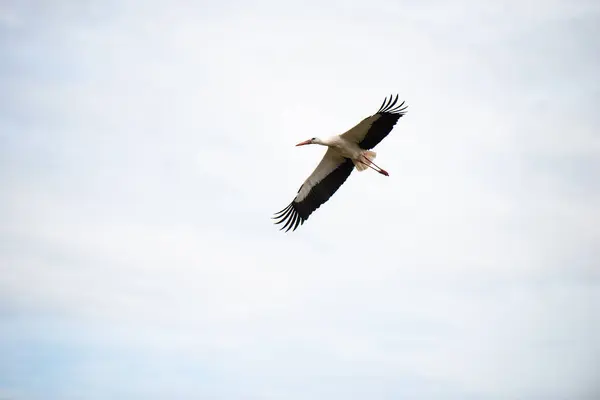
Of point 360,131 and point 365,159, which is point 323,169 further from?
point 360,131

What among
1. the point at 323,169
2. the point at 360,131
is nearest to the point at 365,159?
the point at 360,131

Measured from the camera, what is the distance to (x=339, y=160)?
23812mm

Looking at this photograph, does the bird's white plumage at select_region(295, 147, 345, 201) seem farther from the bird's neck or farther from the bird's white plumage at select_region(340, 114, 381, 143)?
the bird's white plumage at select_region(340, 114, 381, 143)

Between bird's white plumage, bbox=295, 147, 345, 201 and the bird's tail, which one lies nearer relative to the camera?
the bird's tail

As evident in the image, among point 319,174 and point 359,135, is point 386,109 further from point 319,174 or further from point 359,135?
point 319,174

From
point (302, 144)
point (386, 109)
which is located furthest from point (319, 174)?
point (386, 109)

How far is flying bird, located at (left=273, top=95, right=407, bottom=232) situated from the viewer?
22.4 metres

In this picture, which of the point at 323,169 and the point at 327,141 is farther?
the point at 323,169

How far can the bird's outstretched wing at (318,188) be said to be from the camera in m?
23.9

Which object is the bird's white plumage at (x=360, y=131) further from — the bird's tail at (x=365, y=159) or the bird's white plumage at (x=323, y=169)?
the bird's white plumage at (x=323, y=169)

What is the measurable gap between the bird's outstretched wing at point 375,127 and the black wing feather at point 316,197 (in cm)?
103

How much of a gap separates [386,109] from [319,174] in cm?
264

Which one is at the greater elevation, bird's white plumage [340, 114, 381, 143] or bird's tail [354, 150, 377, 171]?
bird's white plumage [340, 114, 381, 143]

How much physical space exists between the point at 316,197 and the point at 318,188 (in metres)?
0.21
